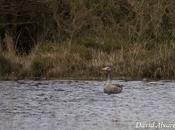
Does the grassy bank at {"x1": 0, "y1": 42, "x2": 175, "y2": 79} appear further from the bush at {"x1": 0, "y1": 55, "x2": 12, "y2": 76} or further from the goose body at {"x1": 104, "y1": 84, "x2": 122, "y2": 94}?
the goose body at {"x1": 104, "y1": 84, "x2": 122, "y2": 94}

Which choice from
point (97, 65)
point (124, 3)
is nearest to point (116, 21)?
point (124, 3)

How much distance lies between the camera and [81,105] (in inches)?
667

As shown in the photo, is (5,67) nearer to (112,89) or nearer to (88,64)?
(88,64)

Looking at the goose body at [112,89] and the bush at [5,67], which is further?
the bush at [5,67]

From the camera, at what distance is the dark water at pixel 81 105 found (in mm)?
14570

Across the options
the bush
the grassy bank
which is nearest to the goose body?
the grassy bank

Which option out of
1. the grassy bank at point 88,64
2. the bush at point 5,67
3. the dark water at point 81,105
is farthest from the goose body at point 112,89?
the bush at point 5,67

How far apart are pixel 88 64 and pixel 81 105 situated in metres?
6.72

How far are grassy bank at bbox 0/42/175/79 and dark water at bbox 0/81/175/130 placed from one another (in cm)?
151

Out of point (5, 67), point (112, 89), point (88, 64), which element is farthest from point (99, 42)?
point (112, 89)

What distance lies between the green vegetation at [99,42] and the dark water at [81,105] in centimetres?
167

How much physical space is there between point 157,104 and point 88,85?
4375mm

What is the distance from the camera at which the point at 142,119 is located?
583 inches

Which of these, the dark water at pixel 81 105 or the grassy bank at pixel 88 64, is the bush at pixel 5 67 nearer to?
the grassy bank at pixel 88 64
